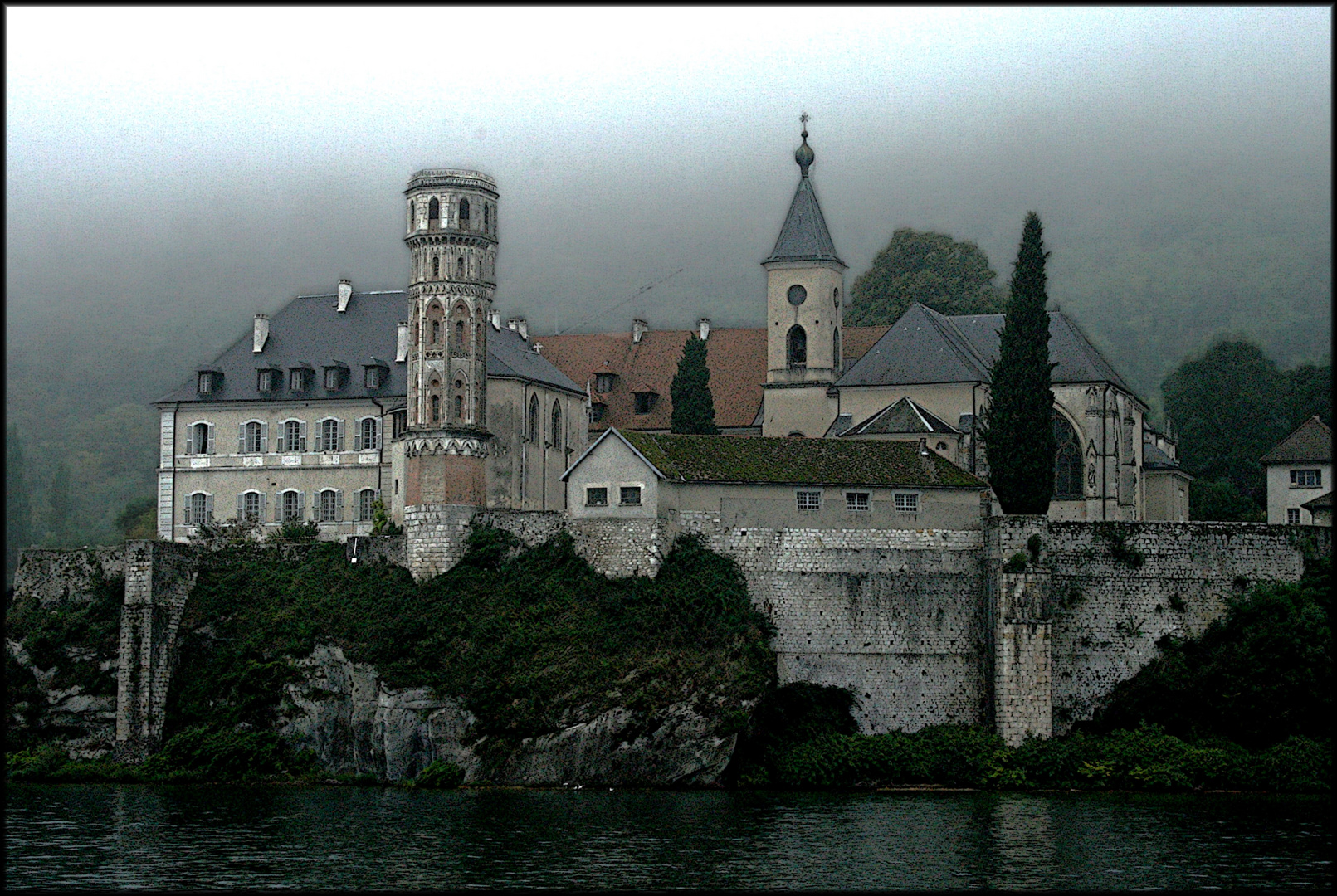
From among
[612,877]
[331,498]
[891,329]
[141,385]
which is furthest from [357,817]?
[141,385]

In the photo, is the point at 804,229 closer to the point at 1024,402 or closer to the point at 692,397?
the point at 692,397

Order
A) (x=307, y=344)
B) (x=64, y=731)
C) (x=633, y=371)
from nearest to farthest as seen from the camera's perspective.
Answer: (x=64, y=731) → (x=307, y=344) → (x=633, y=371)

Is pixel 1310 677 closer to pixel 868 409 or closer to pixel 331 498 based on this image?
pixel 868 409

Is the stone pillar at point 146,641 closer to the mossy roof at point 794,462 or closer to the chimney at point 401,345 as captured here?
the chimney at point 401,345

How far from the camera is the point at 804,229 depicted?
85875 millimetres

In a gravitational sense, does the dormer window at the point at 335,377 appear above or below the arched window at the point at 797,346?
below

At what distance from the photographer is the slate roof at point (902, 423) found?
7550 cm

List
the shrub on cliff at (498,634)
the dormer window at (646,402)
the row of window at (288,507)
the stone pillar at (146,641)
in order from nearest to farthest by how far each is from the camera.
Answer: the shrub on cliff at (498,634) → the stone pillar at (146,641) → the row of window at (288,507) → the dormer window at (646,402)

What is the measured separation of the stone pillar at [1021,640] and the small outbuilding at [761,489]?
2513 millimetres

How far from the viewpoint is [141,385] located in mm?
165500

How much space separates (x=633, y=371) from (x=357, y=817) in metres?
40.4

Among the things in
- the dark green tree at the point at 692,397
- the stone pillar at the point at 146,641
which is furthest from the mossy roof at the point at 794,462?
the stone pillar at the point at 146,641

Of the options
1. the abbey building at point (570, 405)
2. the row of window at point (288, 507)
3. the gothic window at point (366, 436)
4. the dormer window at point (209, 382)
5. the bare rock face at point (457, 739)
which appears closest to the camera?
the bare rock face at point (457, 739)

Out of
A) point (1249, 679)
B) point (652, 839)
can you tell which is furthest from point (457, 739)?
point (1249, 679)
